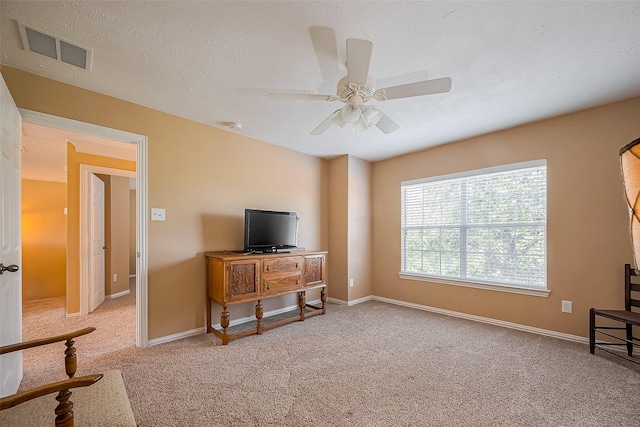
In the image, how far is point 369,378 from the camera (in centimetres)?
218

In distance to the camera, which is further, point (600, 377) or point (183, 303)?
point (183, 303)

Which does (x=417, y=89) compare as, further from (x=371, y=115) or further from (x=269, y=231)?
(x=269, y=231)

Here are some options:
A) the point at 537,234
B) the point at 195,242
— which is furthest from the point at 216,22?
the point at 537,234

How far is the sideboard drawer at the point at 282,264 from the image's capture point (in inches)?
125

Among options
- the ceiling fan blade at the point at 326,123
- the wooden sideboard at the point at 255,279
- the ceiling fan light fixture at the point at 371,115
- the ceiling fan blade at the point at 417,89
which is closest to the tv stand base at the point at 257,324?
the wooden sideboard at the point at 255,279

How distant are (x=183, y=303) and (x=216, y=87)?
7.27 ft

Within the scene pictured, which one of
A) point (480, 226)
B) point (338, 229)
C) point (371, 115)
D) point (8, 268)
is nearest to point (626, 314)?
point (480, 226)

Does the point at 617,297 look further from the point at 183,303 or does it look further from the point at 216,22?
the point at 183,303

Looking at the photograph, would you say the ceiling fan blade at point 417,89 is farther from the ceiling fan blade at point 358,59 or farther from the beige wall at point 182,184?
the beige wall at point 182,184

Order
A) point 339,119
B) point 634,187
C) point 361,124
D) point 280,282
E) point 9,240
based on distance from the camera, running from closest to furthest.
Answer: point 634,187
point 9,240
point 339,119
point 361,124
point 280,282

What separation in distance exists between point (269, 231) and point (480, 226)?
2706 millimetres

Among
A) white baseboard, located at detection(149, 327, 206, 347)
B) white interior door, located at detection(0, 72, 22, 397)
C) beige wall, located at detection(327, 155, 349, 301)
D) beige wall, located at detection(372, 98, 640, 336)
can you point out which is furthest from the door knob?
beige wall, located at detection(372, 98, 640, 336)

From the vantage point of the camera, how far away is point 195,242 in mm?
3133

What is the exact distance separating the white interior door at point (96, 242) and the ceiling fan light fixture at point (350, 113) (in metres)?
3.81
